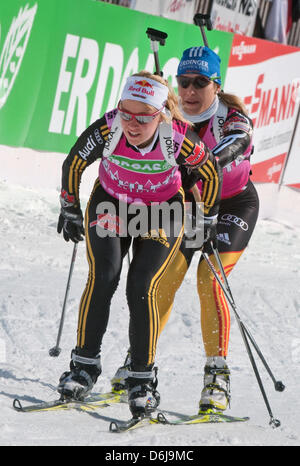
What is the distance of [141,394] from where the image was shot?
4141 millimetres

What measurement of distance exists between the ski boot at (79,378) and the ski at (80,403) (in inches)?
1.8

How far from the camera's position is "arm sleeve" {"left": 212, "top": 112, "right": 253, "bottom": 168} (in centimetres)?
457

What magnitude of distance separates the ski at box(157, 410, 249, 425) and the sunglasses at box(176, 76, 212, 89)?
6.52ft

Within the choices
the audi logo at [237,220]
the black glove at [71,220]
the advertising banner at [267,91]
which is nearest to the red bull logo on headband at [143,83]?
the black glove at [71,220]

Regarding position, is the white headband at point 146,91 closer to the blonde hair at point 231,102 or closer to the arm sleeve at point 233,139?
the arm sleeve at point 233,139

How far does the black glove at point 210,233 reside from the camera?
4492 millimetres

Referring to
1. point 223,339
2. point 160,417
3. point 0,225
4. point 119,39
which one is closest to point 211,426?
point 160,417

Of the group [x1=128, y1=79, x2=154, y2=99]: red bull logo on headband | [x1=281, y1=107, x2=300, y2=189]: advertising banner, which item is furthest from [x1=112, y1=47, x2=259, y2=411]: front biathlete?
[x1=281, y1=107, x2=300, y2=189]: advertising banner

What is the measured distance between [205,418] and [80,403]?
0.72 metres

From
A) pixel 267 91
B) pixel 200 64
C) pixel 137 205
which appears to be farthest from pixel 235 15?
pixel 137 205

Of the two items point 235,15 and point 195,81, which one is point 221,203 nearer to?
point 195,81

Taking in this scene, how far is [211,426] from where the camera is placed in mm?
4219

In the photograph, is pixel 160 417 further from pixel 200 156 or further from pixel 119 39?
pixel 119 39
